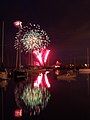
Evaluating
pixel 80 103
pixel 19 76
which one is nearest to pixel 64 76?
pixel 19 76

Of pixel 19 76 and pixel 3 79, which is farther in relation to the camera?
pixel 19 76

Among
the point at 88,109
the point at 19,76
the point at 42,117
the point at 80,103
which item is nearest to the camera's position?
the point at 42,117

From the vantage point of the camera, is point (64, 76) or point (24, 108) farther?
point (64, 76)

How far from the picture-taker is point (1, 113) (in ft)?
72.4

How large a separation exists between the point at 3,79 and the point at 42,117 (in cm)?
3960

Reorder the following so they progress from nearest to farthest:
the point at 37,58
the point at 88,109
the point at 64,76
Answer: the point at 88,109 < the point at 64,76 < the point at 37,58

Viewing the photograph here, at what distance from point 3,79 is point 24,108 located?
35.7 m

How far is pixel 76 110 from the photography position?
2323 cm

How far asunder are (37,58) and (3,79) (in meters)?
76.6

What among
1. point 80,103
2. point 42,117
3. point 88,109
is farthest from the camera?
point 80,103

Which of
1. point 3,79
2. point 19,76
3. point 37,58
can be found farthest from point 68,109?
point 37,58

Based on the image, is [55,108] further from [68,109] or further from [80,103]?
[80,103]

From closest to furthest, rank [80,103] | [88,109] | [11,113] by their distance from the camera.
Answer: [11,113], [88,109], [80,103]

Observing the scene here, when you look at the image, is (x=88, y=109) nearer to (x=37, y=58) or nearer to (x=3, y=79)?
(x=3, y=79)
